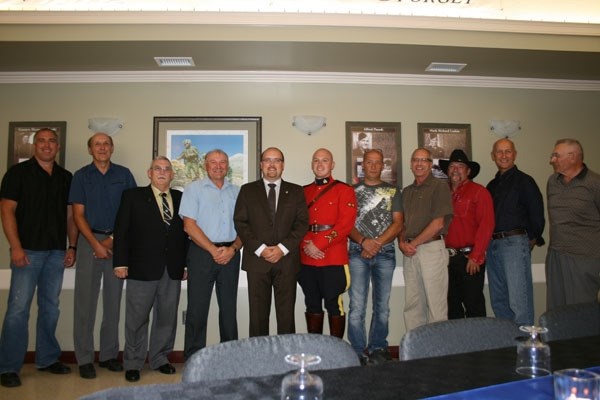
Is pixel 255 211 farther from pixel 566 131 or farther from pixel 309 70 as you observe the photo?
pixel 566 131

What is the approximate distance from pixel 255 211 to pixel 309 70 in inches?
66.3

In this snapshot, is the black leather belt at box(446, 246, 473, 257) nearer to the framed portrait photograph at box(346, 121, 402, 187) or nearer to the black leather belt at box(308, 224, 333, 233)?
the framed portrait photograph at box(346, 121, 402, 187)

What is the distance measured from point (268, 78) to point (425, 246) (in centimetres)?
218

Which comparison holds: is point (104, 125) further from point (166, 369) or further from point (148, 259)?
point (166, 369)

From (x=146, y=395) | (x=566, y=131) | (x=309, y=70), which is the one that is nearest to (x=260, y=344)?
(x=146, y=395)

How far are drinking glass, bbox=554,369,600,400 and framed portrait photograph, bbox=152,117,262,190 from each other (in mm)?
3434

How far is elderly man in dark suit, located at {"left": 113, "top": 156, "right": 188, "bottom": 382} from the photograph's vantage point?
11.0 feet

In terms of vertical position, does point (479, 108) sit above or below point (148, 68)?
below

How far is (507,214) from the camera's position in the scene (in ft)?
12.1

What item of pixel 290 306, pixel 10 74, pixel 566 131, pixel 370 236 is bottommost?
pixel 290 306

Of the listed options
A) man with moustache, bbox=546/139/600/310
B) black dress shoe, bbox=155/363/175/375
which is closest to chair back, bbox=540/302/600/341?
man with moustache, bbox=546/139/600/310

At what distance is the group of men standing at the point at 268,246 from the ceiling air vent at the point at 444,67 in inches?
34.6

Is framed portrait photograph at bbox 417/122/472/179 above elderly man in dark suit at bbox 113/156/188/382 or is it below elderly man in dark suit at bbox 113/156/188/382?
above

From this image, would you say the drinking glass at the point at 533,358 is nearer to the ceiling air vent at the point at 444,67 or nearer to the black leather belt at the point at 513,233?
the black leather belt at the point at 513,233
